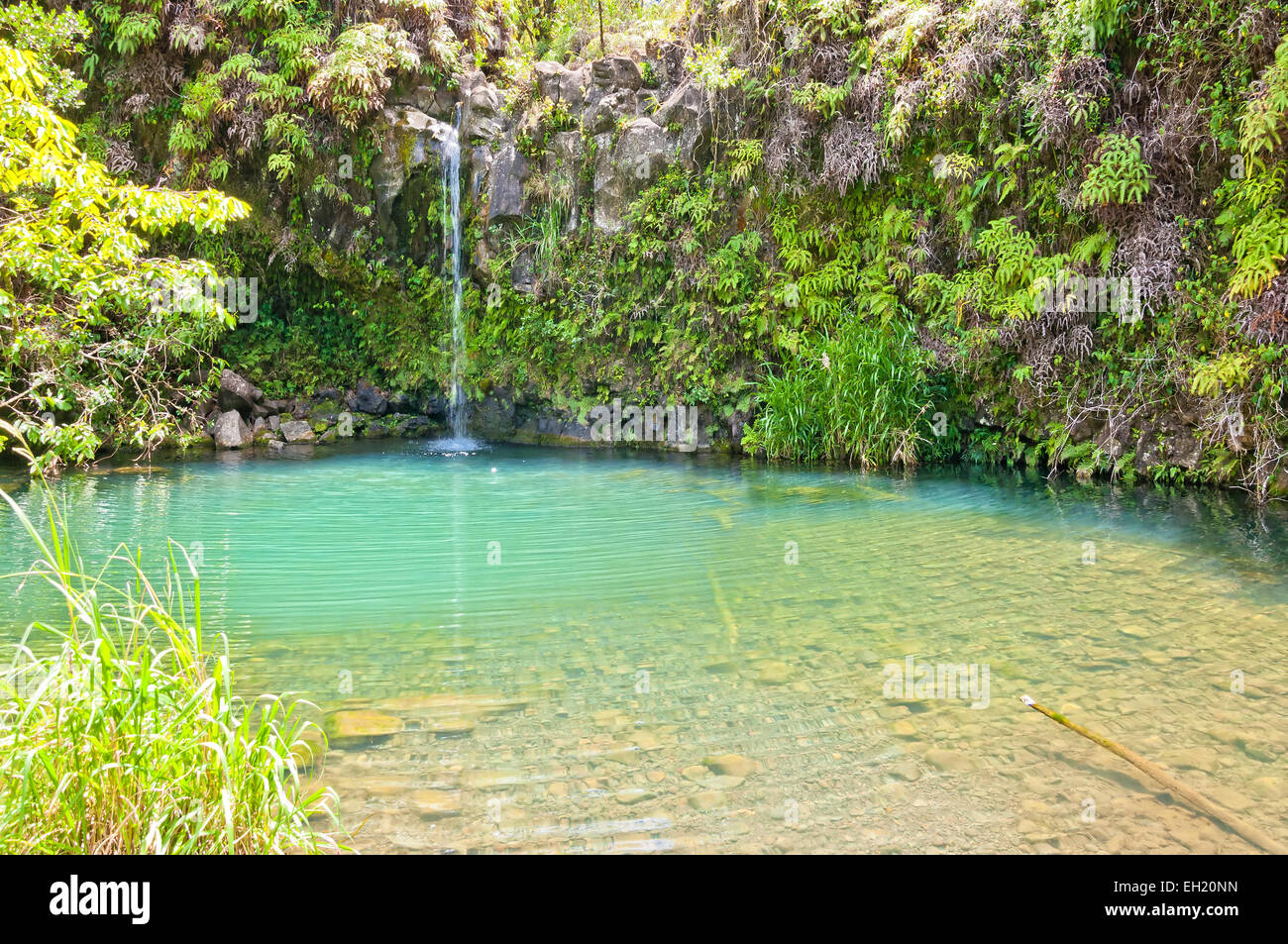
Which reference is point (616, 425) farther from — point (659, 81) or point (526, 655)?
point (526, 655)

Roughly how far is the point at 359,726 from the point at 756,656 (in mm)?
1865

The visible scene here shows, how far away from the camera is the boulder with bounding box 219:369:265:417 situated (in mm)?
Answer: 12969

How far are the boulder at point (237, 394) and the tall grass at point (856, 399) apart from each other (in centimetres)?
859

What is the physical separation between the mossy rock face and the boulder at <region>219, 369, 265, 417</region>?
36.4 ft

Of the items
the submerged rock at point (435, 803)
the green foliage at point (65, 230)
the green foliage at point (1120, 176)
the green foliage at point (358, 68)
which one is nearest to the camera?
the submerged rock at point (435, 803)

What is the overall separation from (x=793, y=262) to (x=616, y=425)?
382 centimetres

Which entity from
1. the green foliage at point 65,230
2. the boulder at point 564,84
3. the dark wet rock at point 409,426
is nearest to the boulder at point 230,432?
the dark wet rock at point 409,426

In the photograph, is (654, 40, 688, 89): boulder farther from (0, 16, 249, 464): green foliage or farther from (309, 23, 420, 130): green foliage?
(0, 16, 249, 464): green foliage

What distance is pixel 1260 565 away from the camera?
5395 mm

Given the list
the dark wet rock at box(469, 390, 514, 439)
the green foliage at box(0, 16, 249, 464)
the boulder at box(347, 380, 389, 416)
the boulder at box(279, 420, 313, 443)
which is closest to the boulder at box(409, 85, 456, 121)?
the dark wet rock at box(469, 390, 514, 439)

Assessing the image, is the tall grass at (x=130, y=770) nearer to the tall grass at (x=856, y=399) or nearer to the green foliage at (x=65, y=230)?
the green foliage at (x=65, y=230)

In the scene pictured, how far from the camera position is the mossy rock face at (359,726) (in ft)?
10.2

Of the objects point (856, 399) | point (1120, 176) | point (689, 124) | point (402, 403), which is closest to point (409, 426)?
point (402, 403)
